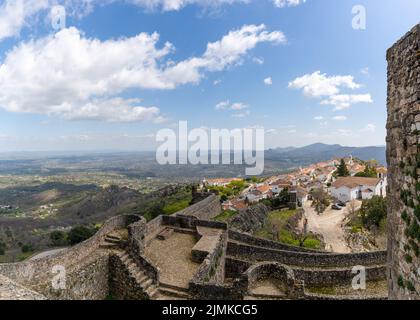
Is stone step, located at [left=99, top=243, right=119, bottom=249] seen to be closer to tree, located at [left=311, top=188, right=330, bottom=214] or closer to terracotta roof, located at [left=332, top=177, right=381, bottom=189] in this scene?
tree, located at [left=311, top=188, right=330, bottom=214]

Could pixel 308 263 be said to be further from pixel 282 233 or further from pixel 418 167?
pixel 418 167

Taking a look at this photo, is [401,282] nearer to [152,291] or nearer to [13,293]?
[13,293]

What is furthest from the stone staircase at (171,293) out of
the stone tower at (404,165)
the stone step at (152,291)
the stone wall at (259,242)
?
the stone wall at (259,242)

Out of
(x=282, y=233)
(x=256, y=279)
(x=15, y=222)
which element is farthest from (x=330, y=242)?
(x=15, y=222)

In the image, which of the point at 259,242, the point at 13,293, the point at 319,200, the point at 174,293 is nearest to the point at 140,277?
the point at 174,293

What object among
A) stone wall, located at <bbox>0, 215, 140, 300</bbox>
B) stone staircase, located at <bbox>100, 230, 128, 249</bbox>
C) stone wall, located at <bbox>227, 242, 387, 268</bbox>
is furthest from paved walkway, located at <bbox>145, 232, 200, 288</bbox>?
stone wall, located at <bbox>227, 242, 387, 268</bbox>

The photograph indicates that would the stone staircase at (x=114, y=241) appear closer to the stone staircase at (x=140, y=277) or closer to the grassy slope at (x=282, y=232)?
the stone staircase at (x=140, y=277)
